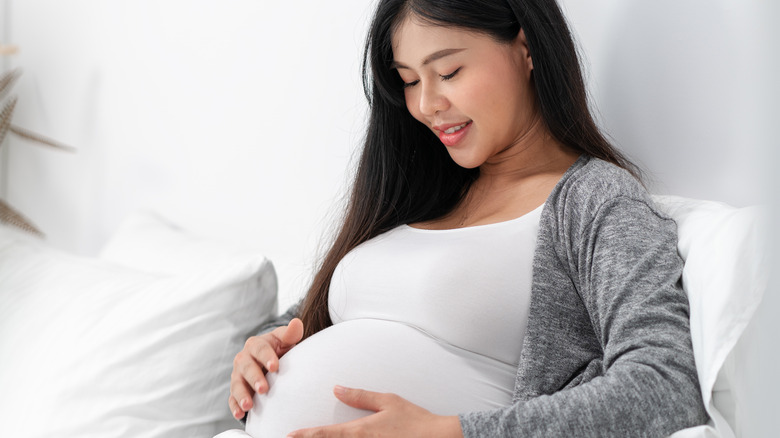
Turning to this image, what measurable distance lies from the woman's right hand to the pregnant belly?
0.11ft

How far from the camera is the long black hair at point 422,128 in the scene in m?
1.00

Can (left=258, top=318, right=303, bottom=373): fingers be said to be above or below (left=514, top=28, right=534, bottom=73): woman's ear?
below

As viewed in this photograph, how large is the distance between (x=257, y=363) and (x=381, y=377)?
0.23 meters

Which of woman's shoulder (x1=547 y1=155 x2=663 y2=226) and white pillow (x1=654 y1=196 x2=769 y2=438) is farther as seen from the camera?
woman's shoulder (x1=547 y1=155 x2=663 y2=226)

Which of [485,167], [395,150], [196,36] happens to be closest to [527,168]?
[485,167]

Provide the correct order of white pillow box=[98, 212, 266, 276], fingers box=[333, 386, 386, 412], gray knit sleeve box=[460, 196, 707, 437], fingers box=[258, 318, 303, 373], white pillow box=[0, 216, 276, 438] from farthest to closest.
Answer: white pillow box=[98, 212, 266, 276], white pillow box=[0, 216, 276, 438], fingers box=[258, 318, 303, 373], fingers box=[333, 386, 386, 412], gray knit sleeve box=[460, 196, 707, 437]

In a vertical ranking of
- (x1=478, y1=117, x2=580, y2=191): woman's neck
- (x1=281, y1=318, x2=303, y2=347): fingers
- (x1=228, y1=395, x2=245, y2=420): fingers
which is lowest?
(x1=228, y1=395, x2=245, y2=420): fingers

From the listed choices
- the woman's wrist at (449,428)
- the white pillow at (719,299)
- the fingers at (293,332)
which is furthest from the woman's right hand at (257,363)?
the white pillow at (719,299)

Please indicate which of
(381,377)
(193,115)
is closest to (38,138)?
(193,115)

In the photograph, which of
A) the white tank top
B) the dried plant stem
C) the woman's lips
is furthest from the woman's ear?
the dried plant stem

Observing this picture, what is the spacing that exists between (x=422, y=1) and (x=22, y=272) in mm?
912

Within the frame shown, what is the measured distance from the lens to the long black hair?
1.00 m

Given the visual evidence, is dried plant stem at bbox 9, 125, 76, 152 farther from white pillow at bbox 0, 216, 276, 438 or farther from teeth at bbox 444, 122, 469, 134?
teeth at bbox 444, 122, 469, 134

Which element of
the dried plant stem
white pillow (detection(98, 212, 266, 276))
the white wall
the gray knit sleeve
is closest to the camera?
the gray knit sleeve
